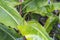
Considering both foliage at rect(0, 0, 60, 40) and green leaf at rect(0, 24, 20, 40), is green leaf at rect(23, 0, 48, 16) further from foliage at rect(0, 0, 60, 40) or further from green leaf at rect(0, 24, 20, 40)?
green leaf at rect(0, 24, 20, 40)

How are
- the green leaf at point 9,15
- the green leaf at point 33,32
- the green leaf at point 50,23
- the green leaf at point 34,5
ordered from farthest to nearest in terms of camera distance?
1. the green leaf at point 50,23
2. the green leaf at point 34,5
3. the green leaf at point 9,15
4. the green leaf at point 33,32

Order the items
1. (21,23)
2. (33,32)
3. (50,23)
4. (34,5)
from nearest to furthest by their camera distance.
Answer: (33,32)
(21,23)
(34,5)
(50,23)

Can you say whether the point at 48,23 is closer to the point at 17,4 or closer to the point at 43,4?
the point at 43,4

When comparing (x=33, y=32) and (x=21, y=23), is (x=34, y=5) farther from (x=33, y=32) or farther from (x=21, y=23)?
(x=33, y=32)

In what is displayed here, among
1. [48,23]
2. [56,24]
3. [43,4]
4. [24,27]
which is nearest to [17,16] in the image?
[24,27]

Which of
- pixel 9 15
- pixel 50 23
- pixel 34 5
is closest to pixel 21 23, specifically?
pixel 9 15

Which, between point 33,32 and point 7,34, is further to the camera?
point 7,34

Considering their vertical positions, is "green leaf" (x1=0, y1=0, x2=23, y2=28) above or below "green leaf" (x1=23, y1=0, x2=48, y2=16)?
above

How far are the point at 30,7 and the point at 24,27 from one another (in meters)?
0.35

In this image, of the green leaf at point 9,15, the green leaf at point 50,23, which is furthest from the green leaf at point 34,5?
the green leaf at point 50,23

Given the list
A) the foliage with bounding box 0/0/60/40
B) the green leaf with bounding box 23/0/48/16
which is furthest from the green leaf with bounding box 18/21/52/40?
the green leaf with bounding box 23/0/48/16

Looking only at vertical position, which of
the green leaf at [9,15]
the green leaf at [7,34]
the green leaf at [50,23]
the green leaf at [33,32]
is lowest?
the green leaf at [50,23]

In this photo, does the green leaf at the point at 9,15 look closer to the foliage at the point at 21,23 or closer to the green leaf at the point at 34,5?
the foliage at the point at 21,23

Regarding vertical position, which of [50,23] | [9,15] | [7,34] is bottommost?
[50,23]
